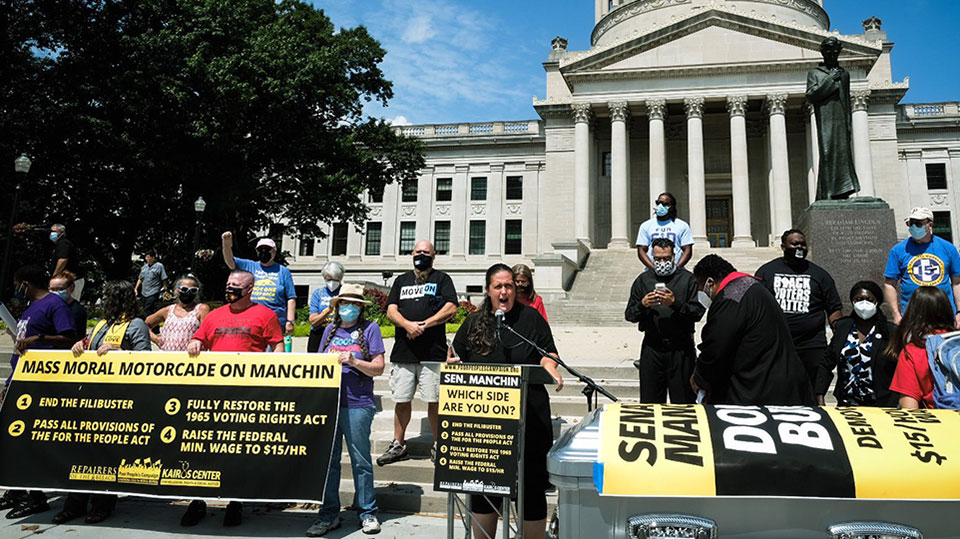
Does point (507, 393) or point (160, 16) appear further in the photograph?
point (160, 16)

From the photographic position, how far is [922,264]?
7.91 meters

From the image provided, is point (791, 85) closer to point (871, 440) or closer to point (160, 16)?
point (160, 16)

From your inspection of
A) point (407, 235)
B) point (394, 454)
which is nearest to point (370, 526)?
point (394, 454)

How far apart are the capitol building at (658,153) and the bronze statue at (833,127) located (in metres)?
16.0

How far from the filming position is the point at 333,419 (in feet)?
18.8

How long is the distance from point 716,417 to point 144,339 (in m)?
5.75

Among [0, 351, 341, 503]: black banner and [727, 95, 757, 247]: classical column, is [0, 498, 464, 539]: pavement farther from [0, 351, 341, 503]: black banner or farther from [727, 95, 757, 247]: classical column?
[727, 95, 757, 247]: classical column

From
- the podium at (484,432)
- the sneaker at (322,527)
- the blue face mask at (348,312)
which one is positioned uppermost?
the blue face mask at (348,312)

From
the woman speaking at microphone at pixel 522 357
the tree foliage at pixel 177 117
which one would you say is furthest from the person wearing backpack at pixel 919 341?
the tree foliage at pixel 177 117

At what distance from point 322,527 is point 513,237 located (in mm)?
49797

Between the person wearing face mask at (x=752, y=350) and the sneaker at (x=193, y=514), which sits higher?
the person wearing face mask at (x=752, y=350)

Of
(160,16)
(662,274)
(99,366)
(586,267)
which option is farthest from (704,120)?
(99,366)

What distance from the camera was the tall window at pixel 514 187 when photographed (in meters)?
54.8

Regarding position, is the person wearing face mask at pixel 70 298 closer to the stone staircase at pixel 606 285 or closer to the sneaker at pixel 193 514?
the sneaker at pixel 193 514
